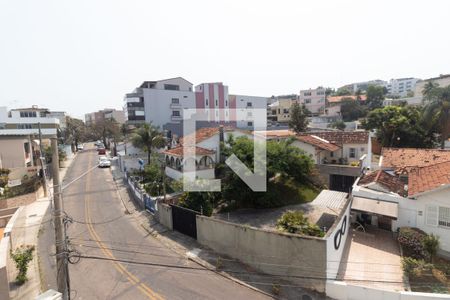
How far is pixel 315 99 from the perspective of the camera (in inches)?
2977

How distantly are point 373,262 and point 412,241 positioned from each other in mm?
Result: 3221

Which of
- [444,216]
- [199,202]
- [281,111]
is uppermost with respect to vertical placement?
[281,111]

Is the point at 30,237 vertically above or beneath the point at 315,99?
beneath

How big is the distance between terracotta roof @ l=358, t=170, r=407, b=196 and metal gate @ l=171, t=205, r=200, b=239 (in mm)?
12015

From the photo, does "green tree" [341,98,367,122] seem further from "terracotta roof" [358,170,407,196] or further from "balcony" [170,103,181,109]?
"terracotta roof" [358,170,407,196]

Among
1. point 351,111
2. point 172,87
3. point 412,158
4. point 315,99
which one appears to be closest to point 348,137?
point 412,158

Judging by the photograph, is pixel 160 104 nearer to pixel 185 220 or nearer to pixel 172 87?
pixel 172 87

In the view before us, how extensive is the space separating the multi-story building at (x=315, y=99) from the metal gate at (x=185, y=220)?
220 feet

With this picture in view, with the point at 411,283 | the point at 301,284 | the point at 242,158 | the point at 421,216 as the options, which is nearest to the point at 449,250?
the point at 421,216

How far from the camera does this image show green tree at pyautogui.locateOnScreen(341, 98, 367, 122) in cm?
6525

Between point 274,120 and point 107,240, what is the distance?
63.6 meters

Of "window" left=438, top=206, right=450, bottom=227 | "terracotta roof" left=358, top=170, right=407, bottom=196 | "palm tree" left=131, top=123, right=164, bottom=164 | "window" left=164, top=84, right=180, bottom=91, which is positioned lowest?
"window" left=438, top=206, right=450, bottom=227

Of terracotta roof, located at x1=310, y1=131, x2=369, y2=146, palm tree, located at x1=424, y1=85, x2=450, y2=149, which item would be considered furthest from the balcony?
palm tree, located at x1=424, y1=85, x2=450, y2=149

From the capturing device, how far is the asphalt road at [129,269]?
10742mm
